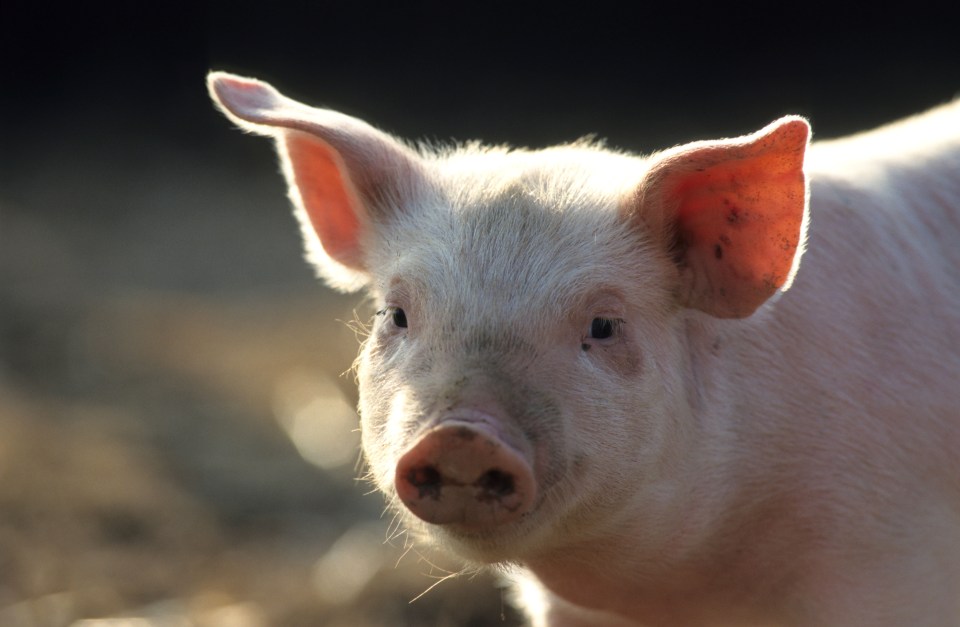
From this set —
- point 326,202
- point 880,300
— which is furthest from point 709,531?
point 326,202

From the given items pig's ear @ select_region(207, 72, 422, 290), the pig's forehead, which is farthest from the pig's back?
pig's ear @ select_region(207, 72, 422, 290)

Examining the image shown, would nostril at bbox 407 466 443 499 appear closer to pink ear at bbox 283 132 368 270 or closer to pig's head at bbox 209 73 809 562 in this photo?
pig's head at bbox 209 73 809 562

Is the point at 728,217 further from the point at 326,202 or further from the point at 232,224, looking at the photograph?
the point at 232,224

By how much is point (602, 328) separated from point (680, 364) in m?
0.28

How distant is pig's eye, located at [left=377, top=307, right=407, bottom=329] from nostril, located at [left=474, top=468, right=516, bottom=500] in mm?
643

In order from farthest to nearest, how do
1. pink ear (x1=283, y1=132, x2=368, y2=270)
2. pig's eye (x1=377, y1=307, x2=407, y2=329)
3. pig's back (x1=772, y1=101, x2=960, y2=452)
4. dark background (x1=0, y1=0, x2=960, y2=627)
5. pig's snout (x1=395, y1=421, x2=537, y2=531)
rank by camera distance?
dark background (x1=0, y1=0, x2=960, y2=627) < pink ear (x1=283, y1=132, x2=368, y2=270) < pig's back (x1=772, y1=101, x2=960, y2=452) < pig's eye (x1=377, y1=307, x2=407, y2=329) < pig's snout (x1=395, y1=421, x2=537, y2=531)

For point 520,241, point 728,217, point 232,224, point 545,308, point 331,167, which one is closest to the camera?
point 545,308

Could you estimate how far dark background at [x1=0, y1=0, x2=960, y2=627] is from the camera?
559 cm

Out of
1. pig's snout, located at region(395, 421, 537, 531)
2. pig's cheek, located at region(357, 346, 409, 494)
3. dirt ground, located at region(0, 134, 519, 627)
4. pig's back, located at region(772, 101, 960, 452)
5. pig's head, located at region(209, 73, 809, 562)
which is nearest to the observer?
pig's snout, located at region(395, 421, 537, 531)

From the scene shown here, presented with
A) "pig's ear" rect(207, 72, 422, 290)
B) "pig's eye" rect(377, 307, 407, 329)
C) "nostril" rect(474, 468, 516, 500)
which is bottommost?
"nostril" rect(474, 468, 516, 500)

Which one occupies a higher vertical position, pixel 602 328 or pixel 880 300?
pixel 880 300

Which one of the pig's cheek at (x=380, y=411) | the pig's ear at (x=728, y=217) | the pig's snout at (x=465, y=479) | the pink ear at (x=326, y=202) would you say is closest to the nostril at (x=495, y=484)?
the pig's snout at (x=465, y=479)

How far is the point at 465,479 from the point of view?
268cm

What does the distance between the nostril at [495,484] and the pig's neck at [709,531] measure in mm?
540
